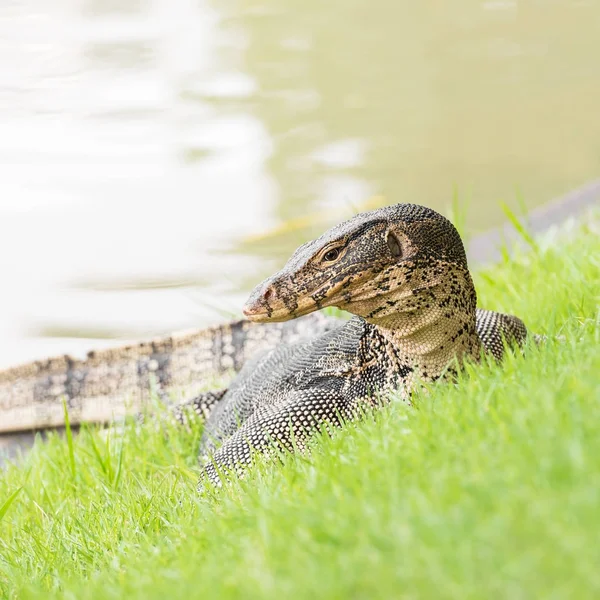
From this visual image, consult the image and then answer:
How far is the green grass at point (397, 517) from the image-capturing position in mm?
2273

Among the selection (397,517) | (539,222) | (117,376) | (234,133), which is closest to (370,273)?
(397,517)

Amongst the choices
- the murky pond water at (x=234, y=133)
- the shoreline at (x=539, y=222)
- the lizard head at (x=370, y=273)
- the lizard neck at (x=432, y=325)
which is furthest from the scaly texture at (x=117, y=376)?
the lizard head at (x=370, y=273)

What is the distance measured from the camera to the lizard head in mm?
4164

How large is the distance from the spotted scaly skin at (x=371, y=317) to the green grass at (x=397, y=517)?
0.83 ft

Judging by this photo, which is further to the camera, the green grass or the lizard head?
the lizard head

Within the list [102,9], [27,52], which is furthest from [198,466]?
[102,9]

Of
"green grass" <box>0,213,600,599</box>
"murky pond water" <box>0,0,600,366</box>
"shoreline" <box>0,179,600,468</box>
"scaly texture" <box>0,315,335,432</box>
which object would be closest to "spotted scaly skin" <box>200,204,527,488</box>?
"green grass" <box>0,213,600,599</box>

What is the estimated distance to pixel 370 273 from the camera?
4164 millimetres

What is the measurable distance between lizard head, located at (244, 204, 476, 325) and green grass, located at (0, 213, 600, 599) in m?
0.43

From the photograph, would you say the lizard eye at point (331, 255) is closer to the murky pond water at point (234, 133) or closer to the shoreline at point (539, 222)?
the shoreline at point (539, 222)

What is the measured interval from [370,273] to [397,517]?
1.76 m

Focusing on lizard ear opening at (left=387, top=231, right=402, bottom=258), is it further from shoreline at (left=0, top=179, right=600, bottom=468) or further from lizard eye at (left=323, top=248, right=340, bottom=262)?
shoreline at (left=0, top=179, right=600, bottom=468)

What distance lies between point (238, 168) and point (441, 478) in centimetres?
1075

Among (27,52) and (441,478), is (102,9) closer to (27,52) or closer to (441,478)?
(27,52)
